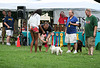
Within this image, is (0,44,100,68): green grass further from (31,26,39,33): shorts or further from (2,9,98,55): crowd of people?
(31,26,39,33): shorts

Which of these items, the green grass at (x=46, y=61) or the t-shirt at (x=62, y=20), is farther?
the t-shirt at (x=62, y=20)

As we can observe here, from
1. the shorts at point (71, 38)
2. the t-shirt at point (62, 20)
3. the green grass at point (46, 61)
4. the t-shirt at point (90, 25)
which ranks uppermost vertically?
the t-shirt at point (90, 25)

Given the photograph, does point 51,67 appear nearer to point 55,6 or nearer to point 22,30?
point 55,6

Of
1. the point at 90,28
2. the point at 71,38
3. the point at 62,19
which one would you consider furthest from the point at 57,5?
the point at 90,28

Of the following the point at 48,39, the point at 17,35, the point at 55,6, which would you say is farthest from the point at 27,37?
the point at 48,39

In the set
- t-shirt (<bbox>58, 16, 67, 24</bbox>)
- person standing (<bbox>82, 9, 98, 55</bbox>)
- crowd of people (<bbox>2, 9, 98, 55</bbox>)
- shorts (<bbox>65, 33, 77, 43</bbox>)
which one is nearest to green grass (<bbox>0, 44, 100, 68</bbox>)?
person standing (<bbox>82, 9, 98, 55</bbox>)

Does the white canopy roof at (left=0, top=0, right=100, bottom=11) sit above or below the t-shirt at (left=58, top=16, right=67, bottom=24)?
above

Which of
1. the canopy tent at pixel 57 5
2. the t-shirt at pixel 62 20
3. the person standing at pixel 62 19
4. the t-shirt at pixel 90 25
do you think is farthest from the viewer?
the t-shirt at pixel 62 20

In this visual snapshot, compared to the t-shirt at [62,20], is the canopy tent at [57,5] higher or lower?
higher

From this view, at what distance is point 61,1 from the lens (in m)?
17.2

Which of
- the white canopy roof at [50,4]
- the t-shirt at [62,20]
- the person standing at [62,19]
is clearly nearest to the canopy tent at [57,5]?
the white canopy roof at [50,4]

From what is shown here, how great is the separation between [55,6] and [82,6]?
1493mm

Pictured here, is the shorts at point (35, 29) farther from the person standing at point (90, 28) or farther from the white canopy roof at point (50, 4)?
the white canopy roof at point (50, 4)

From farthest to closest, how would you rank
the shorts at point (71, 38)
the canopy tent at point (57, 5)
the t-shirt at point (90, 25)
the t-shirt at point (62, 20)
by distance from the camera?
the t-shirt at point (62, 20), the canopy tent at point (57, 5), the shorts at point (71, 38), the t-shirt at point (90, 25)
